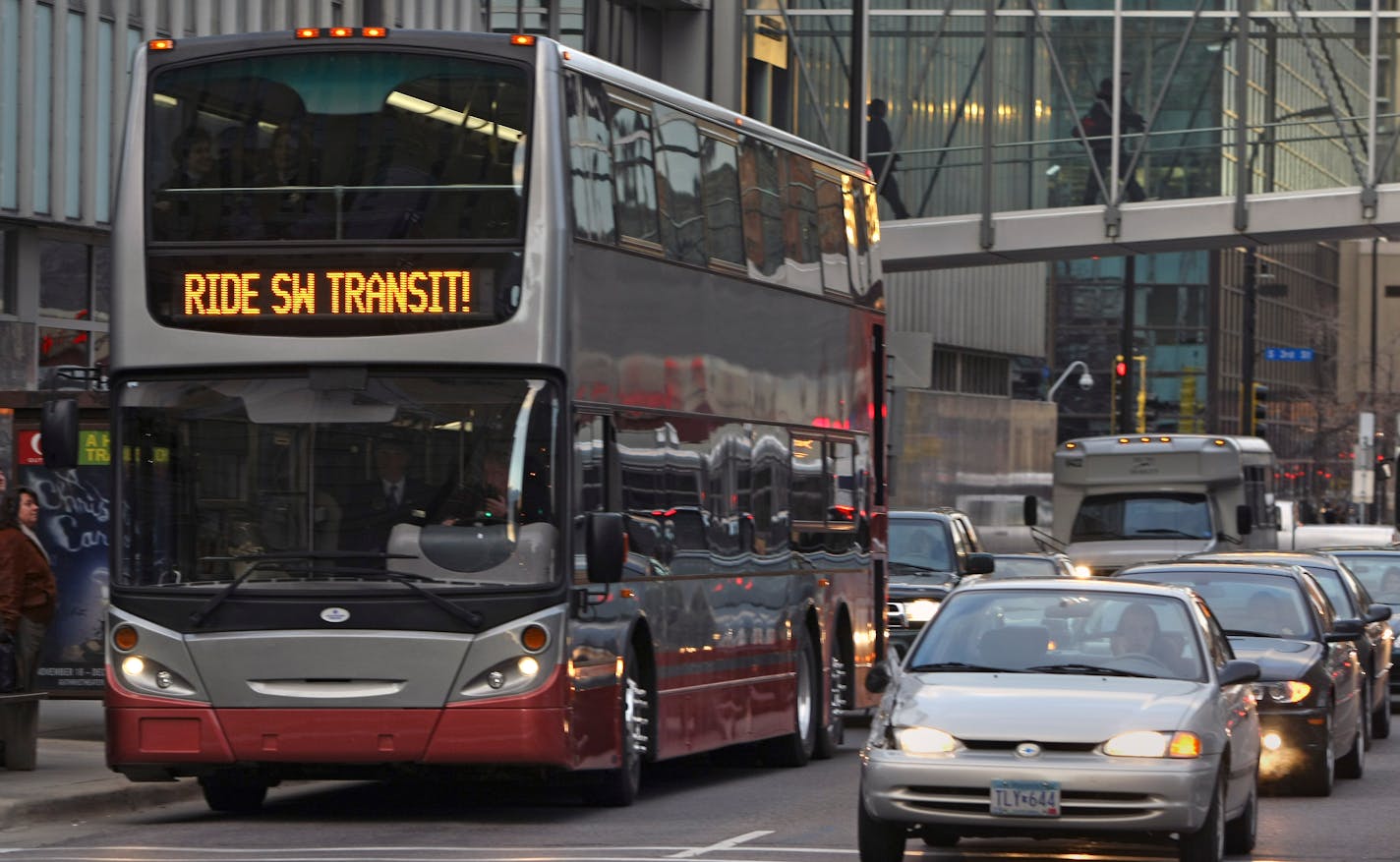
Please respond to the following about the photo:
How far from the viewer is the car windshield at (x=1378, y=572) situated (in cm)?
2789

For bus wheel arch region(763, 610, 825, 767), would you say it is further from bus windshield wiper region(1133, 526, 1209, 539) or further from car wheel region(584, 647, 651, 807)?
bus windshield wiper region(1133, 526, 1209, 539)

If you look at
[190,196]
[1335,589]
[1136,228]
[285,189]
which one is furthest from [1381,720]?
[1136,228]

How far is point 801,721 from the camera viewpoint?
19500 millimetres

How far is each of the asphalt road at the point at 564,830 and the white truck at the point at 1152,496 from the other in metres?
16.6

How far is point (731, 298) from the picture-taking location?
17.5m

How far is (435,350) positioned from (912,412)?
32.7 metres

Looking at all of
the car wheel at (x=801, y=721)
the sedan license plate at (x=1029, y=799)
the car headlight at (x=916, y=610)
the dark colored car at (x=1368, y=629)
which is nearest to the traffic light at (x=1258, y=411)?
the car headlight at (x=916, y=610)

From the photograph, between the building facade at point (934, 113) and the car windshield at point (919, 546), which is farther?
the building facade at point (934, 113)

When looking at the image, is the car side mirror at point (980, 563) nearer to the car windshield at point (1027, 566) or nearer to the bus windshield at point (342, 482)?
the car windshield at point (1027, 566)

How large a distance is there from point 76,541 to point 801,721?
5.29 metres

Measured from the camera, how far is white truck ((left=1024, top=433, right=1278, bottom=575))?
1363 inches

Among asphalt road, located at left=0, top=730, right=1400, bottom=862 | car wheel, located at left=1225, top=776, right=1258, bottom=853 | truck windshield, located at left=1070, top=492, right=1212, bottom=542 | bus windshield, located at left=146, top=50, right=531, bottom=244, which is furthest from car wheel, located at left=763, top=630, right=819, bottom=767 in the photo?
truck windshield, located at left=1070, top=492, right=1212, bottom=542

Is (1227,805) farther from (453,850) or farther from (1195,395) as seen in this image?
(1195,395)

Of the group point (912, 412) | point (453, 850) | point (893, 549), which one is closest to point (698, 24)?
point (912, 412)
